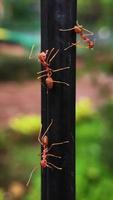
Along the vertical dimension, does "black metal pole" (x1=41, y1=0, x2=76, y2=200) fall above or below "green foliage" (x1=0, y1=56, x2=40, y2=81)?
below

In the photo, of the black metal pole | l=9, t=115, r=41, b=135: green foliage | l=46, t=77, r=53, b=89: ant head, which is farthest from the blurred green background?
l=46, t=77, r=53, b=89: ant head

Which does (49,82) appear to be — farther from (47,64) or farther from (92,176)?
(92,176)

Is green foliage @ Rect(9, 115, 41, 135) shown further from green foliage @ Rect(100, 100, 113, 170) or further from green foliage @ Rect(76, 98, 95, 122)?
green foliage @ Rect(100, 100, 113, 170)

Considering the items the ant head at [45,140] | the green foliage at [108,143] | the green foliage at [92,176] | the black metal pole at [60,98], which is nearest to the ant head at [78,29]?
the black metal pole at [60,98]

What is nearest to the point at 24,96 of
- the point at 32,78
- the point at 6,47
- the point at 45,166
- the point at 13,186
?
the point at 32,78

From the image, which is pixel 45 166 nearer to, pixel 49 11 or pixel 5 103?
pixel 49 11

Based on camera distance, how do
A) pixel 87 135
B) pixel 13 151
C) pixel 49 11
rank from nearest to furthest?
pixel 49 11
pixel 87 135
pixel 13 151

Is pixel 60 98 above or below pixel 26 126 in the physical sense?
above

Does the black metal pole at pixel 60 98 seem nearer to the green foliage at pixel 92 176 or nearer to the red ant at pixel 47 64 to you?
the red ant at pixel 47 64

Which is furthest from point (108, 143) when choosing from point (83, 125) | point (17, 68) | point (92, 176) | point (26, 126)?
point (17, 68)
